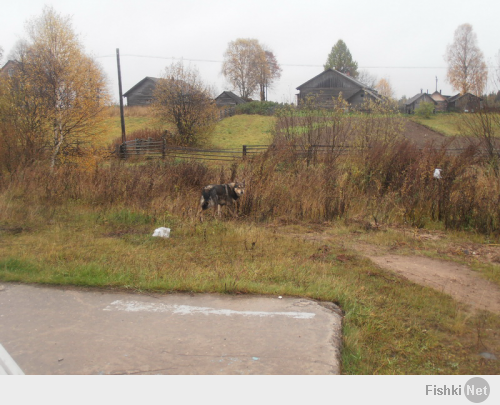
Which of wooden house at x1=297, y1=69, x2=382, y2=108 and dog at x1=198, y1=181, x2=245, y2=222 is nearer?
dog at x1=198, y1=181, x2=245, y2=222

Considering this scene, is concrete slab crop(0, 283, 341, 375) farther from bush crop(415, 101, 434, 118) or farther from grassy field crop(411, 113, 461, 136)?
bush crop(415, 101, 434, 118)

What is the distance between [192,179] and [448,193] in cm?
698

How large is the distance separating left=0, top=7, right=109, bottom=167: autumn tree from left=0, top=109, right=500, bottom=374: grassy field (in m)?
5.48

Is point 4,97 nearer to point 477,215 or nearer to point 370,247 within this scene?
point 370,247

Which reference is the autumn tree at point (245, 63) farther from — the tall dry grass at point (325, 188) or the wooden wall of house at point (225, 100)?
the tall dry grass at point (325, 188)

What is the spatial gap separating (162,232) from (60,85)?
42.8ft

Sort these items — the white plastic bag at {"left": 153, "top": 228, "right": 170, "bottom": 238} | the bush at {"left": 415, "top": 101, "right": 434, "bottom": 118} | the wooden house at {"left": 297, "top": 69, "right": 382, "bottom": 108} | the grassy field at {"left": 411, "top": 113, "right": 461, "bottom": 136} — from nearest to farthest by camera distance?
the white plastic bag at {"left": 153, "top": 228, "right": 170, "bottom": 238}, the grassy field at {"left": 411, "top": 113, "right": 461, "bottom": 136}, the bush at {"left": 415, "top": 101, "right": 434, "bottom": 118}, the wooden house at {"left": 297, "top": 69, "right": 382, "bottom": 108}

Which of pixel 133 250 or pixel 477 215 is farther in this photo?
pixel 477 215

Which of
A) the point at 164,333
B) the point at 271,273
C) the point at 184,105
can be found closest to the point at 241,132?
the point at 184,105

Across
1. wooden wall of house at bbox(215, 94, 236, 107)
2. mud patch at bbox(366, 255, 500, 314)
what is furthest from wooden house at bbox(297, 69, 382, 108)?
mud patch at bbox(366, 255, 500, 314)

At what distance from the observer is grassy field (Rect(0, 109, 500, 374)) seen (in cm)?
393

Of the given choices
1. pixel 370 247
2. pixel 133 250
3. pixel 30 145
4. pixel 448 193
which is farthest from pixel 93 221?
pixel 448 193

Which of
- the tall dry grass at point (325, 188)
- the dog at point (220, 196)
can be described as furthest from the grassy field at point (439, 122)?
the dog at point (220, 196)

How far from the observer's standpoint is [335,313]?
434 cm
